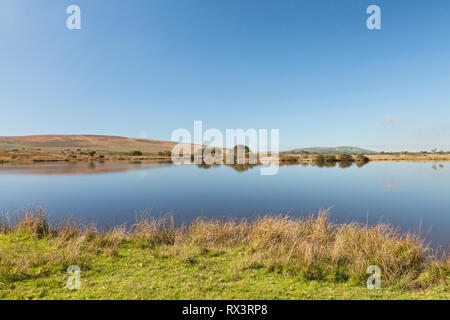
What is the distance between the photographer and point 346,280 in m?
5.03

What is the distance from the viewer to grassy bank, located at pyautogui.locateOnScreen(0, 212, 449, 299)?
170 inches

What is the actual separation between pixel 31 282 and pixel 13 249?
3.29m

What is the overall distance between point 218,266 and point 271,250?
189cm

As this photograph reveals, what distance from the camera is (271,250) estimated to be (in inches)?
256

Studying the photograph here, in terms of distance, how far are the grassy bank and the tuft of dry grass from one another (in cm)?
3

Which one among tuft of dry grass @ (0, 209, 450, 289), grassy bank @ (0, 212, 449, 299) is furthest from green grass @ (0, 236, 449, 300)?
tuft of dry grass @ (0, 209, 450, 289)

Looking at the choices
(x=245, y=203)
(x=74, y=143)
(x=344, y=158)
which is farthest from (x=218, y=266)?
(x=74, y=143)

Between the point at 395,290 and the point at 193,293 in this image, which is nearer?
the point at 193,293

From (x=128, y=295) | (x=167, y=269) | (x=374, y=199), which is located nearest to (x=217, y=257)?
(x=167, y=269)

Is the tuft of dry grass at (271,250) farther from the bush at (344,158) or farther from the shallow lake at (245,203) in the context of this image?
the bush at (344,158)

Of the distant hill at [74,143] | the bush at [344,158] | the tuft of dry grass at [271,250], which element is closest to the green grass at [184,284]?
the tuft of dry grass at [271,250]

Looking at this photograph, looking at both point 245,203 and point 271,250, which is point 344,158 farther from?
point 271,250

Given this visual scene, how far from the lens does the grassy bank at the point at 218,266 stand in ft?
14.1
